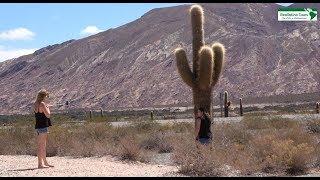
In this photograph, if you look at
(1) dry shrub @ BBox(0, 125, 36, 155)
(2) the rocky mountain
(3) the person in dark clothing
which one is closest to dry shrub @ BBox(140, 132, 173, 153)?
(1) dry shrub @ BBox(0, 125, 36, 155)

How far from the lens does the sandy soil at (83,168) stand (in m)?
12.8

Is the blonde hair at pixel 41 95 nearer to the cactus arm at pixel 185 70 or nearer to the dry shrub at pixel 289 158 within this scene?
the cactus arm at pixel 185 70

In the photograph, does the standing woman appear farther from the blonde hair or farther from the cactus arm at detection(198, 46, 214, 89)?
the cactus arm at detection(198, 46, 214, 89)

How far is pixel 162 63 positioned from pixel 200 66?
84.9 m

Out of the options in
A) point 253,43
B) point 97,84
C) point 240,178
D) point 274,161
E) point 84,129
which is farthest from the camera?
point 97,84

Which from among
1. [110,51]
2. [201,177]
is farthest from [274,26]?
[201,177]

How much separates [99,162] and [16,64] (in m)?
121

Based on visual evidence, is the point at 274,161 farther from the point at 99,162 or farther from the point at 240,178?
the point at 99,162

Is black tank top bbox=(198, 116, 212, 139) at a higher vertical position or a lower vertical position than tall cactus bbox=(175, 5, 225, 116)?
lower

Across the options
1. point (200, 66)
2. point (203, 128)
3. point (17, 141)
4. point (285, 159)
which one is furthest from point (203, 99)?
point (17, 141)

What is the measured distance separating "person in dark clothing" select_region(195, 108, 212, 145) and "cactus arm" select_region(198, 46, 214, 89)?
91 centimetres

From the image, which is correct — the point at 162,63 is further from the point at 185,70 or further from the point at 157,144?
the point at 185,70

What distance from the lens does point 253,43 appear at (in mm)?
97438

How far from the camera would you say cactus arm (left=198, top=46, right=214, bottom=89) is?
14.7 metres
